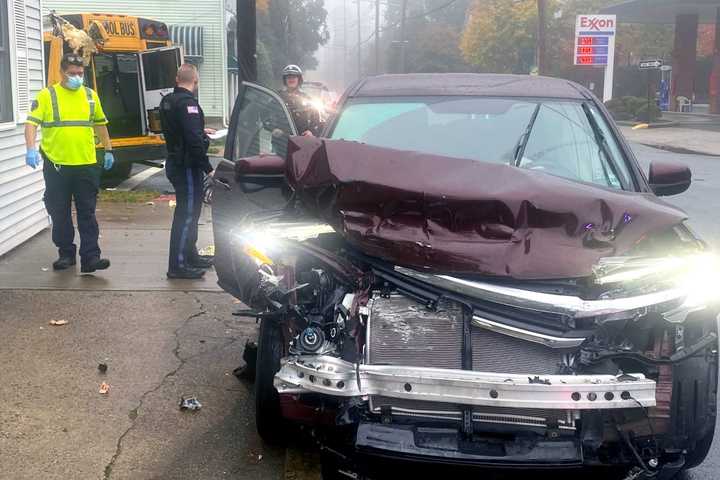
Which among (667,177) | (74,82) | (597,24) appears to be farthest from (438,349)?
(597,24)

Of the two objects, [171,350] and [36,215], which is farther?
[36,215]

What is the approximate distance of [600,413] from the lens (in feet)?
10.5

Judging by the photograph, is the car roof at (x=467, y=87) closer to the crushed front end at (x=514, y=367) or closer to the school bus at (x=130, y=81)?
the crushed front end at (x=514, y=367)

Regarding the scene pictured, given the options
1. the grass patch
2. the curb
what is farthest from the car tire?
the curb

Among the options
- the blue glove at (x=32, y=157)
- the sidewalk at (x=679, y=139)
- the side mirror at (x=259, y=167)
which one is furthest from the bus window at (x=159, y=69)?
the sidewalk at (x=679, y=139)

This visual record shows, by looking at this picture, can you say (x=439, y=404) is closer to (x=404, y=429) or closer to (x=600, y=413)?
(x=404, y=429)

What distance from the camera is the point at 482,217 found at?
3.51 metres

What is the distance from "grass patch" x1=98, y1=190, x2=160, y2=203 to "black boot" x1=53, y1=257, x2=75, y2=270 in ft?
14.9

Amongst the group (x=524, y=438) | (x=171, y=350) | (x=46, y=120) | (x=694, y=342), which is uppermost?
(x=46, y=120)

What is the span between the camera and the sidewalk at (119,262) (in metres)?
7.09

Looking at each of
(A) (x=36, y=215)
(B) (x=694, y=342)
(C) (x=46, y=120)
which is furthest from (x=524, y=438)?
(A) (x=36, y=215)

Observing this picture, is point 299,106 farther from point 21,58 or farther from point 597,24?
point 597,24

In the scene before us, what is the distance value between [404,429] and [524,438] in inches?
17.8

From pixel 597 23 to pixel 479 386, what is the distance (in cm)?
3767
